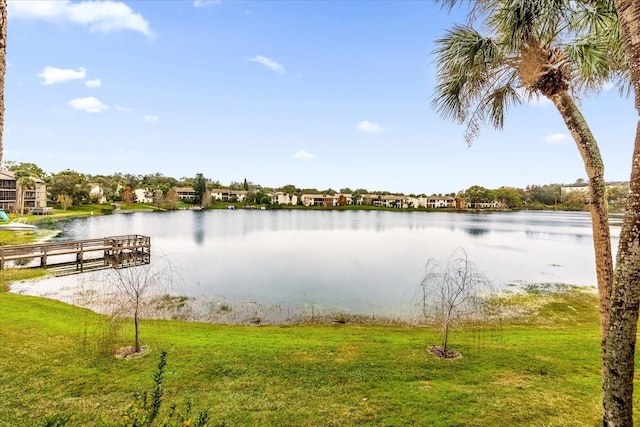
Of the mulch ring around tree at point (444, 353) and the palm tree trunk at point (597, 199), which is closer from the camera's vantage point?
the palm tree trunk at point (597, 199)

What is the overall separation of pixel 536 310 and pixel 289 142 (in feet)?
270

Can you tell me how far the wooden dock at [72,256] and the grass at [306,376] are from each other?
9.71m

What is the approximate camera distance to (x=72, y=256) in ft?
74.3

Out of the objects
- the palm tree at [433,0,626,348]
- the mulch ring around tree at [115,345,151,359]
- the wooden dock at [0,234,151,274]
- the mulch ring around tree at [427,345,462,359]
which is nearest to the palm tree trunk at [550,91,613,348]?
the palm tree at [433,0,626,348]

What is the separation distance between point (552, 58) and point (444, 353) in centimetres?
599

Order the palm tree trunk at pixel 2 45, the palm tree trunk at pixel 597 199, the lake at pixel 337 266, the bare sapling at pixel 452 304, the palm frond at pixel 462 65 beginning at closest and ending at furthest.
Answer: the palm tree trunk at pixel 2 45, the palm tree trunk at pixel 597 199, the palm frond at pixel 462 65, the bare sapling at pixel 452 304, the lake at pixel 337 266

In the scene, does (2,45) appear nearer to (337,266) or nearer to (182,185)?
(337,266)

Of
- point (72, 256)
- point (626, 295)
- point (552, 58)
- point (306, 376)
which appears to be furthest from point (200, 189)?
point (626, 295)

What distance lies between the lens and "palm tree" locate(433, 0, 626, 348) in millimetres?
4289

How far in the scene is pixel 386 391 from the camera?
5.40 metres

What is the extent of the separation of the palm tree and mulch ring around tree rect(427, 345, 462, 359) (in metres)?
3.44

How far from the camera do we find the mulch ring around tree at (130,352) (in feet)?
22.1

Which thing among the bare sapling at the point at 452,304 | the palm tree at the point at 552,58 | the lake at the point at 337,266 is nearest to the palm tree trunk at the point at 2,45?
the palm tree at the point at 552,58

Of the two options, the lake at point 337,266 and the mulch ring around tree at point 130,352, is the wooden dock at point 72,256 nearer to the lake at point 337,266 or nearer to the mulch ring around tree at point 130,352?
the lake at point 337,266
